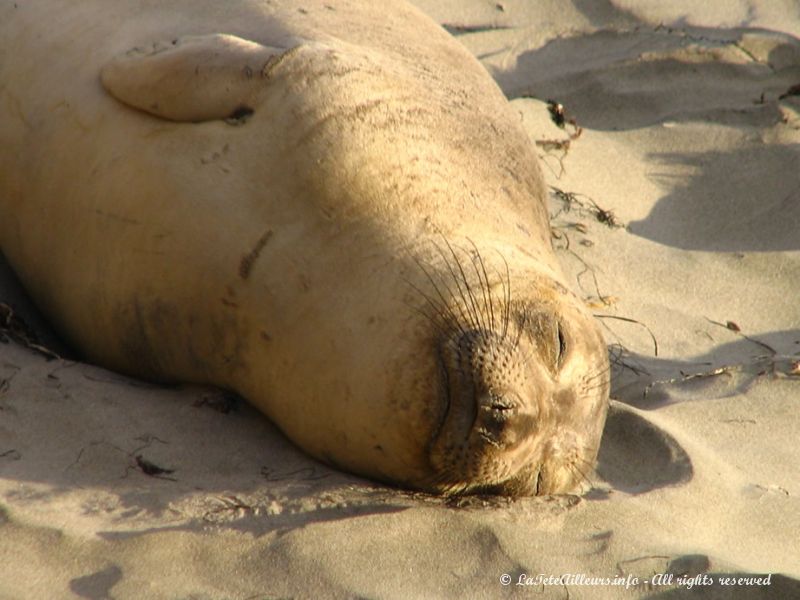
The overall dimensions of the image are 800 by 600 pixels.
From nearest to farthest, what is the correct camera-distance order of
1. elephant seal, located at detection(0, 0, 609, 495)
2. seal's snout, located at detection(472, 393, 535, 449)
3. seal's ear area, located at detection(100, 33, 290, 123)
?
seal's snout, located at detection(472, 393, 535, 449)
elephant seal, located at detection(0, 0, 609, 495)
seal's ear area, located at detection(100, 33, 290, 123)

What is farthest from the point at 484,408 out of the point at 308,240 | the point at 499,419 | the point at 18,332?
the point at 18,332

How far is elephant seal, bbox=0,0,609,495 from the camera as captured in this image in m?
3.40

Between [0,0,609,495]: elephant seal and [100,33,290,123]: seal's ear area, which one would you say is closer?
[0,0,609,495]: elephant seal

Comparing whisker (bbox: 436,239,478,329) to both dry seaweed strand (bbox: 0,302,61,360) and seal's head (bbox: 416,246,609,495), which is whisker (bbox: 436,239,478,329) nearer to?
seal's head (bbox: 416,246,609,495)

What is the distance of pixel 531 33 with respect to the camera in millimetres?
7191

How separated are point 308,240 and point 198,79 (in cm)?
68

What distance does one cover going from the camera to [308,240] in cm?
368

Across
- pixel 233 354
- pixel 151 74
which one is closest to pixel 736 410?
pixel 233 354

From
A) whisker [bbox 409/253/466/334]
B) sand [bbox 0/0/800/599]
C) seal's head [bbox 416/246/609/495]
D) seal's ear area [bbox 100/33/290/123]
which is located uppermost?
seal's ear area [bbox 100/33/290/123]

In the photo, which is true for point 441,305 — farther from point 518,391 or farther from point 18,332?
point 18,332

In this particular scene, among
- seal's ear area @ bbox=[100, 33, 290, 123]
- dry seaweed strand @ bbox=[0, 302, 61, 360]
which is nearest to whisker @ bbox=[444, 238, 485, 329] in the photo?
seal's ear area @ bbox=[100, 33, 290, 123]

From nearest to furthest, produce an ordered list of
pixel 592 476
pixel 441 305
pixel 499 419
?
pixel 499 419, pixel 441 305, pixel 592 476

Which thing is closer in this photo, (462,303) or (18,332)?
(462,303)

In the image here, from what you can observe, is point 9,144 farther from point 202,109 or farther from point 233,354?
point 233,354
